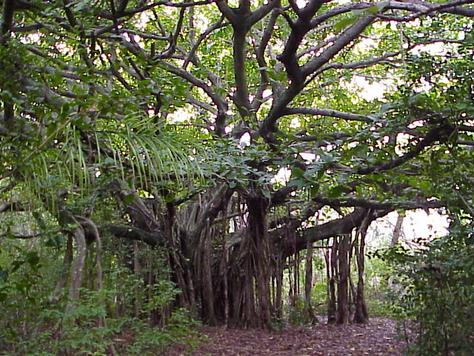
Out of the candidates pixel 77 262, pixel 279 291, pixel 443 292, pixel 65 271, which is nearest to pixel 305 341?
pixel 279 291

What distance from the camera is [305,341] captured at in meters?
5.92

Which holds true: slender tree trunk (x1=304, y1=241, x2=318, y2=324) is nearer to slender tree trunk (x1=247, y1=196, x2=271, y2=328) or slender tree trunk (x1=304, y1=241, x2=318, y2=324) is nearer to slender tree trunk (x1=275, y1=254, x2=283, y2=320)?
slender tree trunk (x1=275, y1=254, x2=283, y2=320)

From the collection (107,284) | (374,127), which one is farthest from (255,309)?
(374,127)

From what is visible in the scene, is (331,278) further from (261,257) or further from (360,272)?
(261,257)

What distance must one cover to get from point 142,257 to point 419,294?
3.62m

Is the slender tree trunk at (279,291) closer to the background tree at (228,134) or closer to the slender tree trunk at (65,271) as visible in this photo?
the background tree at (228,134)

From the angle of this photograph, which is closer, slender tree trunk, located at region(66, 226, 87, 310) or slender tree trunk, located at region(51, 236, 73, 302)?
slender tree trunk, located at region(66, 226, 87, 310)

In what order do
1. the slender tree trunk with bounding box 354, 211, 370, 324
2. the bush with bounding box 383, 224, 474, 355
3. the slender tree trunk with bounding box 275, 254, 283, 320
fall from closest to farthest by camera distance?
1. the bush with bounding box 383, 224, 474, 355
2. the slender tree trunk with bounding box 275, 254, 283, 320
3. the slender tree trunk with bounding box 354, 211, 370, 324

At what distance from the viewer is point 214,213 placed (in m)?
6.66

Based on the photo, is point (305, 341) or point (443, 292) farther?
point (305, 341)

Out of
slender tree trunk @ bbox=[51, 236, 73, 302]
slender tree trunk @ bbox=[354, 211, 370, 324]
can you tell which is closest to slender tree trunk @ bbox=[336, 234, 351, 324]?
slender tree trunk @ bbox=[354, 211, 370, 324]

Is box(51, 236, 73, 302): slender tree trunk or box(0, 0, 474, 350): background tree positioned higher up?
box(0, 0, 474, 350): background tree

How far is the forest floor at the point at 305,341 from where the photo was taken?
17.3ft

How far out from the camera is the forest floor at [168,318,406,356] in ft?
17.3
